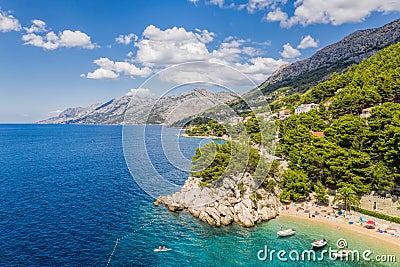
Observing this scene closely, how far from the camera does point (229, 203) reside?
2889 centimetres

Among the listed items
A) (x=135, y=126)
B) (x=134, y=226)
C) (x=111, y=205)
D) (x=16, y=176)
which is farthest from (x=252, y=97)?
(x=16, y=176)

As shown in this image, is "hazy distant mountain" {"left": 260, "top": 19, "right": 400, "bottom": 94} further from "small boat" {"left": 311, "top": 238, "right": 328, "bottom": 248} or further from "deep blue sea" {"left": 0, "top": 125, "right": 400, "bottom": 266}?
"small boat" {"left": 311, "top": 238, "right": 328, "bottom": 248}

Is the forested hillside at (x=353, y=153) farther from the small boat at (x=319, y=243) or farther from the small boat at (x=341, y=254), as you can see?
the small boat at (x=341, y=254)

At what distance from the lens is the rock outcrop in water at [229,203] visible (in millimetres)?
27125

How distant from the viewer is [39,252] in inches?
858

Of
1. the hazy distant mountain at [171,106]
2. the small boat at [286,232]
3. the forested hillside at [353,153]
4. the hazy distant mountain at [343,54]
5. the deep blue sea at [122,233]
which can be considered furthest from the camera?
the hazy distant mountain at [343,54]

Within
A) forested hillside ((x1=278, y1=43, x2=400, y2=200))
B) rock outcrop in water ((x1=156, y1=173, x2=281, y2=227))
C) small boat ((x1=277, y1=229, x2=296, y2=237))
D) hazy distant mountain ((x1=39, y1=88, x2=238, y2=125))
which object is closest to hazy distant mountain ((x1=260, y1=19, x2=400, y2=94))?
forested hillside ((x1=278, y1=43, x2=400, y2=200))

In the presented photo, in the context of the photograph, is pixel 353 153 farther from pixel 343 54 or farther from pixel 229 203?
pixel 343 54

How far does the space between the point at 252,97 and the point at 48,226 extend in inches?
1013

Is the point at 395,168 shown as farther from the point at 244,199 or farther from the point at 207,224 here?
the point at 207,224

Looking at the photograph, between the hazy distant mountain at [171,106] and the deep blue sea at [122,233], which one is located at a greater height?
the hazy distant mountain at [171,106]

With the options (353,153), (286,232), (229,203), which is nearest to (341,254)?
(286,232)

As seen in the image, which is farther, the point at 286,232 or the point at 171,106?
the point at 286,232

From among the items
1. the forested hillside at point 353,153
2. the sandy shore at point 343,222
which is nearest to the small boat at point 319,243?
the sandy shore at point 343,222
